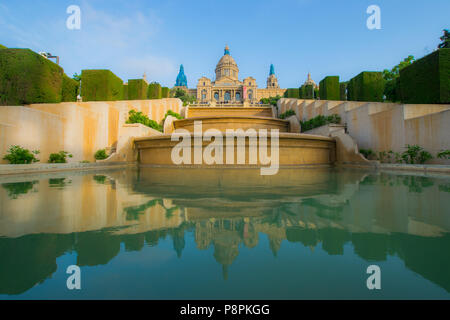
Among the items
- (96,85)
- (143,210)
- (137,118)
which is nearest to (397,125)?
(143,210)

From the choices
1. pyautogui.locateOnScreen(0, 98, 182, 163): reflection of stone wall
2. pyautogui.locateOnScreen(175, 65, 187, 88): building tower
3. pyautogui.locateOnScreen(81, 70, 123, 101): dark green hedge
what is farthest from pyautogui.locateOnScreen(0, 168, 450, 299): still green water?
pyautogui.locateOnScreen(175, 65, 187, 88): building tower

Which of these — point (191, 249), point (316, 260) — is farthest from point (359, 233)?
point (191, 249)

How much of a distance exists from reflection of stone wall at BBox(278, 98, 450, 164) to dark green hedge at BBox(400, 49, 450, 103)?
1.41 metres

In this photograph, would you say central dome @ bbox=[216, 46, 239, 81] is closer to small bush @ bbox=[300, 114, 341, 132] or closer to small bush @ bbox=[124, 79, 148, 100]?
small bush @ bbox=[124, 79, 148, 100]

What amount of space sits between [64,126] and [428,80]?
60.7 ft

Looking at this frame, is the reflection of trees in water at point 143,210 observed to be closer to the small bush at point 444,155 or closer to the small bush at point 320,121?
the small bush at point 444,155

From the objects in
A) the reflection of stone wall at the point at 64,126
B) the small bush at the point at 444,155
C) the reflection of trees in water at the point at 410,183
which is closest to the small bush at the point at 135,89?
the reflection of stone wall at the point at 64,126

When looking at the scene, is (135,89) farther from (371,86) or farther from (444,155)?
(444,155)

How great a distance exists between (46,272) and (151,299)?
807 millimetres

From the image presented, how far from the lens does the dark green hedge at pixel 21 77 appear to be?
1178 cm

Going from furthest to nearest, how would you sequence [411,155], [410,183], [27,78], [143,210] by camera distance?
[27,78]
[411,155]
[410,183]
[143,210]

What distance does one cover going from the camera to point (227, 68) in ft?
283

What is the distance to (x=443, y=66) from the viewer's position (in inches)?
427
